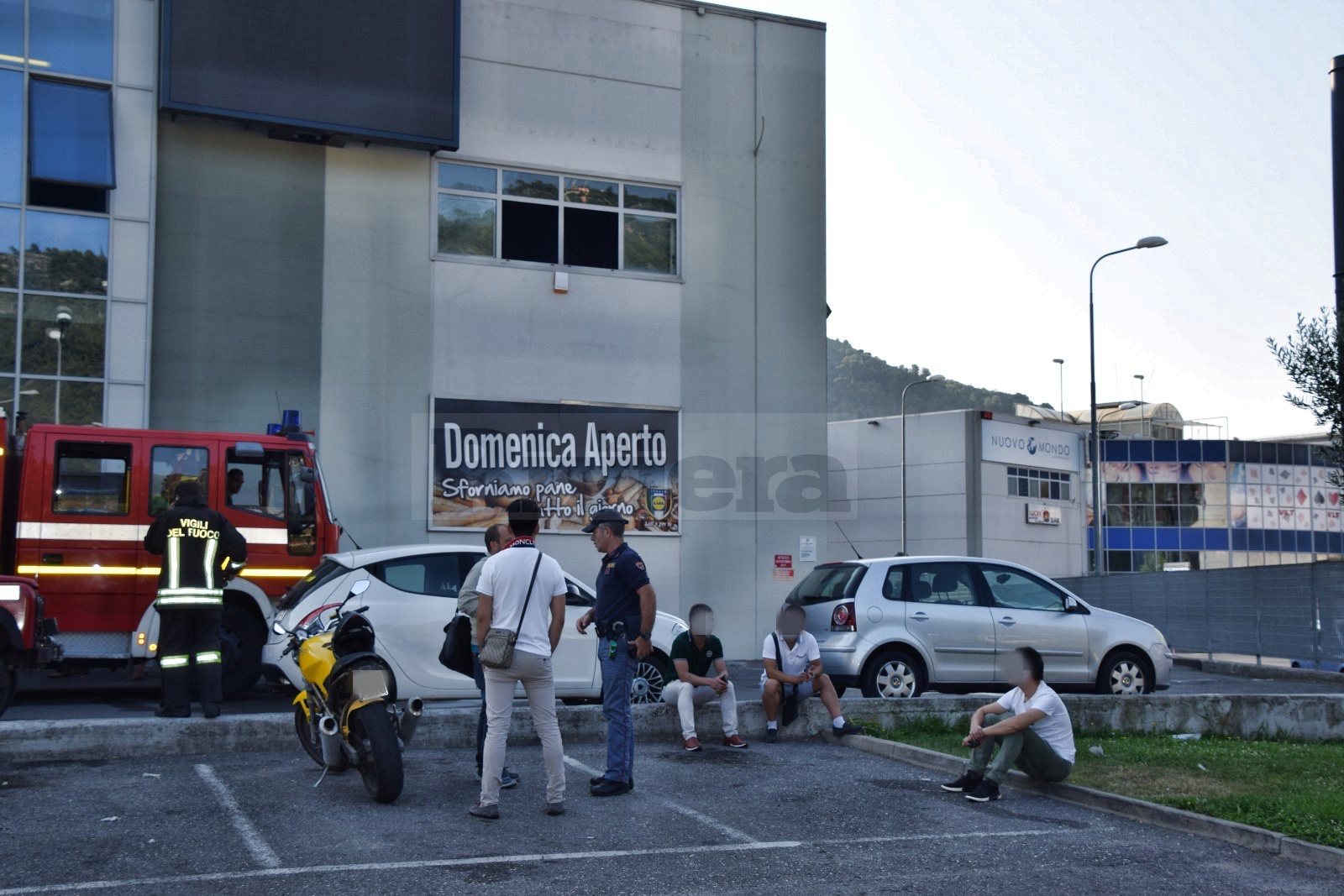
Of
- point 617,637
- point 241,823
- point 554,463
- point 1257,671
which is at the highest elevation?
point 554,463

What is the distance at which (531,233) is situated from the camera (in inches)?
737

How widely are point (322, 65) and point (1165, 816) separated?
47.3 feet

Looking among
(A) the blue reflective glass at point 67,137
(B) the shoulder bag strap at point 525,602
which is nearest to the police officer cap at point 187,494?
(B) the shoulder bag strap at point 525,602

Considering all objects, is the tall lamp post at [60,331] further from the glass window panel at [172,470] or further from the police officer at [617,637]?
the police officer at [617,637]

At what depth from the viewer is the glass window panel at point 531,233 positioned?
60.9 ft

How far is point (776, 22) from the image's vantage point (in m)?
20.3

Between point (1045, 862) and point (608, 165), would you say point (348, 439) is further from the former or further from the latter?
point (1045, 862)

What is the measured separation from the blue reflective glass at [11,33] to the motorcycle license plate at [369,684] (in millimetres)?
12228

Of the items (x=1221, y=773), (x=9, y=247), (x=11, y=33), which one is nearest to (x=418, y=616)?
(x=1221, y=773)

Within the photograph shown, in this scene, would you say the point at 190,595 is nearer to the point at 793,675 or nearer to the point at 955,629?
the point at 793,675

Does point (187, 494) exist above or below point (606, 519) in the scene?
above

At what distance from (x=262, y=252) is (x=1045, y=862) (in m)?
13.7

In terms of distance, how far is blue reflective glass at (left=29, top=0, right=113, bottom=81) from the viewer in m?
16.0

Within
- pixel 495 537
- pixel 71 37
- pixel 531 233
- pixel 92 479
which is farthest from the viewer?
pixel 531 233
